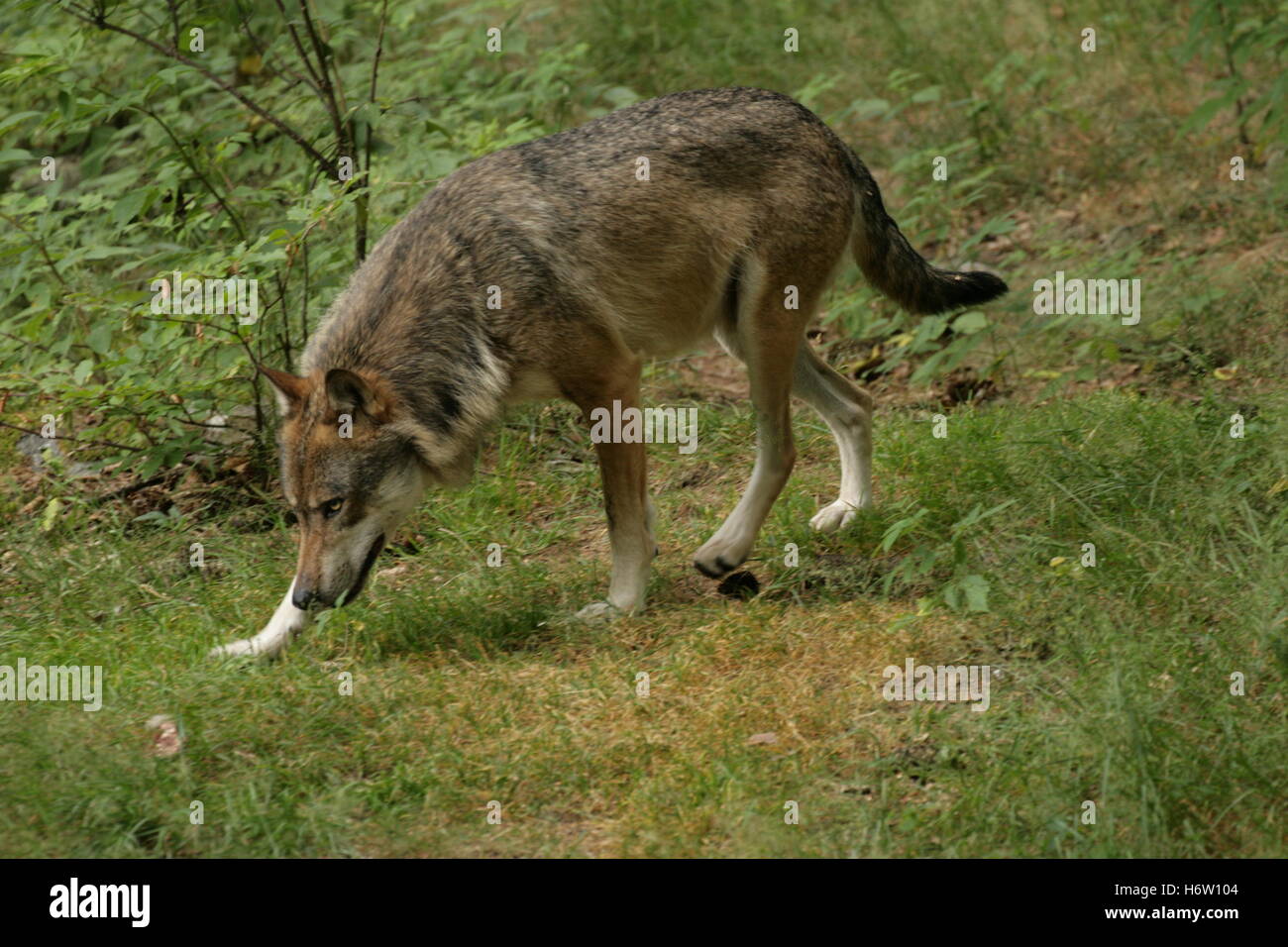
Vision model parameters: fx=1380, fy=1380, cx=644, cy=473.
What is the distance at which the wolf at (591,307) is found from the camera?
17.4ft

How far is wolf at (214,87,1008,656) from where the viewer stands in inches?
208

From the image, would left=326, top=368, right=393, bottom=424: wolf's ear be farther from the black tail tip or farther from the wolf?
the black tail tip

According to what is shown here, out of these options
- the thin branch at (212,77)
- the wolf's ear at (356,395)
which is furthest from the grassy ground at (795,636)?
the thin branch at (212,77)

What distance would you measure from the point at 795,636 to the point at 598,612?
824 mm

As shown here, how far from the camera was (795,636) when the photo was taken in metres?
5.29

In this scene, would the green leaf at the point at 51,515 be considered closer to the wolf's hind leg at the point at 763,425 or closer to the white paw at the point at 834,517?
the wolf's hind leg at the point at 763,425

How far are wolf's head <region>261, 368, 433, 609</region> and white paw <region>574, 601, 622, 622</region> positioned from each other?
0.88 metres

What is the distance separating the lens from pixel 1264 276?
24.6ft

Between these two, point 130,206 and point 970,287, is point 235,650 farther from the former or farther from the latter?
point 970,287

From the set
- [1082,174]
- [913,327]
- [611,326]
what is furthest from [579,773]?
[1082,174]

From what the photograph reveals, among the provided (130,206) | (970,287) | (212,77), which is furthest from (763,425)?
(212,77)

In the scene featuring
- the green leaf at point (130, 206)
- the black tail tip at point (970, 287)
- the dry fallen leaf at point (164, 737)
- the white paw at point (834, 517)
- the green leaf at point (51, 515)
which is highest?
the green leaf at point (130, 206)

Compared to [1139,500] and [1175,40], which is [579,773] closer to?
[1139,500]

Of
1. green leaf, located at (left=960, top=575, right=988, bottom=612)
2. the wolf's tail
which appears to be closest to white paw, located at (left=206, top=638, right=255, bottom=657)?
green leaf, located at (left=960, top=575, right=988, bottom=612)
